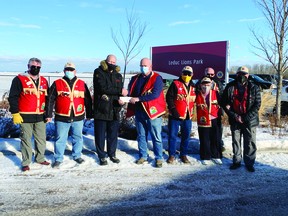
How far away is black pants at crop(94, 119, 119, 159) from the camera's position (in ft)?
19.5

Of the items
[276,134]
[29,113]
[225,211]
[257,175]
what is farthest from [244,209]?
[276,134]

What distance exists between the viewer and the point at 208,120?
6.14 m

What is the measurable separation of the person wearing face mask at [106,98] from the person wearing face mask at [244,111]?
197 centimetres

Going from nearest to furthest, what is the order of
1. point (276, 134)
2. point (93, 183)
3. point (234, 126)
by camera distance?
point (93, 183) → point (234, 126) → point (276, 134)

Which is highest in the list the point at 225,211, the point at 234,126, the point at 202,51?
the point at 202,51

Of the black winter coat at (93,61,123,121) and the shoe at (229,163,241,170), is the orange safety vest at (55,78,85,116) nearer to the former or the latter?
the black winter coat at (93,61,123,121)

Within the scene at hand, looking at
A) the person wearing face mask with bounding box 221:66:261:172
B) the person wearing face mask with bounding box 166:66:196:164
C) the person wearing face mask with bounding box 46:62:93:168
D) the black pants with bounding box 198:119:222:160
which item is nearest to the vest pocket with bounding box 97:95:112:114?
the person wearing face mask with bounding box 46:62:93:168

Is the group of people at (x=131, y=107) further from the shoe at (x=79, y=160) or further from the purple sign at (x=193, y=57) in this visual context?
the purple sign at (x=193, y=57)

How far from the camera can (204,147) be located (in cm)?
618

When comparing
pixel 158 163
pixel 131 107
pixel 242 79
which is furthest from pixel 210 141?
pixel 131 107

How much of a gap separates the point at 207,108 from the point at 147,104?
3.86 feet

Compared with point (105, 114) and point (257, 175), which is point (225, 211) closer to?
point (257, 175)

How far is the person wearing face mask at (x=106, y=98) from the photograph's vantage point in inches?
229

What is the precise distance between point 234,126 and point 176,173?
4.54ft
